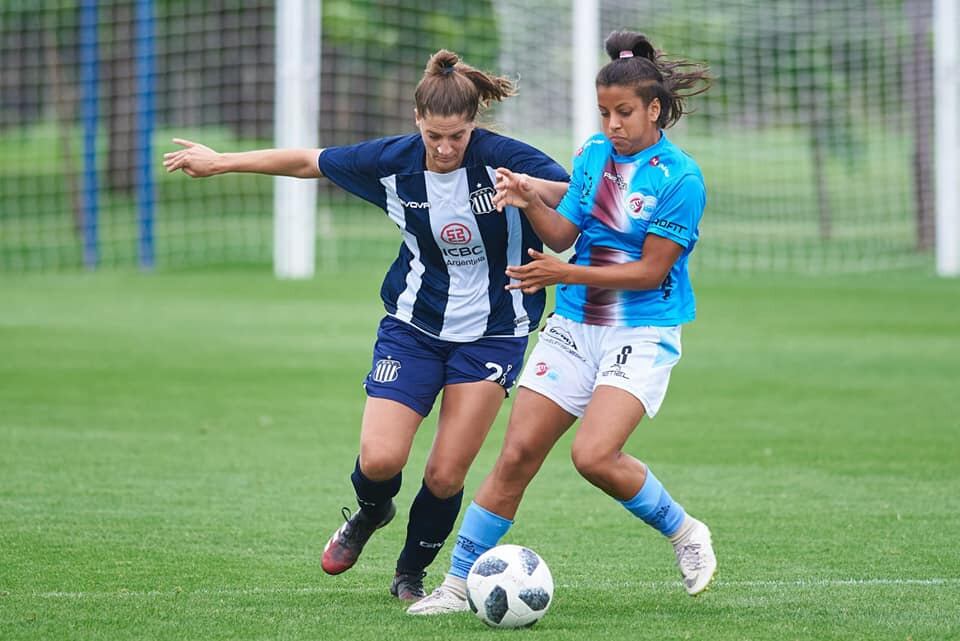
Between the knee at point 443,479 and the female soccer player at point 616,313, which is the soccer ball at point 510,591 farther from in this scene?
the knee at point 443,479

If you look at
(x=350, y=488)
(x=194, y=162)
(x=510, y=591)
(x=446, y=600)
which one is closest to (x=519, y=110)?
(x=350, y=488)

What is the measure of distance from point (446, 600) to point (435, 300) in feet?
3.73

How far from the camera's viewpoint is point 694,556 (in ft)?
18.2

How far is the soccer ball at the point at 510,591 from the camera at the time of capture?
202 inches

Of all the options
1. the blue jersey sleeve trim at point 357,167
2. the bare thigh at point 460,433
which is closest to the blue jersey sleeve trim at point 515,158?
the blue jersey sleeve trim at point 357,167

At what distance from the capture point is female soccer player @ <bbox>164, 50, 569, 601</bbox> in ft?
18.8

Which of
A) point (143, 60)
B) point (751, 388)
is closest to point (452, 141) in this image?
point (751, 388)

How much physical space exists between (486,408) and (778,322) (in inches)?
417

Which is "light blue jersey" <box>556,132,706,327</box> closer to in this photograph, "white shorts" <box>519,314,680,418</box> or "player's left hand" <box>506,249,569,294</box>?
"white shorts" <box>519,314,680,418</box>

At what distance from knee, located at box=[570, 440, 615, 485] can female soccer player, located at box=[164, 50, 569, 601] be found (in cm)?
51

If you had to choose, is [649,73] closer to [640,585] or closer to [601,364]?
[601,364]

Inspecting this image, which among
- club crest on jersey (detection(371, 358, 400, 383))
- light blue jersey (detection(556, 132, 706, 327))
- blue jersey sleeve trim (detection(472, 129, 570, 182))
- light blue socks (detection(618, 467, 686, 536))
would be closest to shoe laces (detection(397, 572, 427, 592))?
club crest on jersey (detection(371, 358, 400, 383))

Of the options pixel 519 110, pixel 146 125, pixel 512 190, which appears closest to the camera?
pixel 512 190

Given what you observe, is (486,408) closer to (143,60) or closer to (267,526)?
(267,526)
